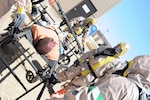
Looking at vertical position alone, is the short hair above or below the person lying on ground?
above

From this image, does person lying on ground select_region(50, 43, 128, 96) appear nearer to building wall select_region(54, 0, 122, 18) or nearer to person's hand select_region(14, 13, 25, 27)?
person's hand select_region(14, 13, 25, 27)

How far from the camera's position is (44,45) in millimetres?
5328

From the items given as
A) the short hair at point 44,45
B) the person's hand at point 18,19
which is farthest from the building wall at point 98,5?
the person's hand at point 18,19

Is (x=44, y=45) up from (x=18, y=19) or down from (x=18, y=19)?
down

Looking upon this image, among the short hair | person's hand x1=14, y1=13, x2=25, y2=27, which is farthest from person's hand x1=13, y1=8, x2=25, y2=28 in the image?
the short hair

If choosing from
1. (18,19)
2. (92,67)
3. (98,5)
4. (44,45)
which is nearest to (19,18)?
(18,19)

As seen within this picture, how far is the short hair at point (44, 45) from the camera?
532 cm

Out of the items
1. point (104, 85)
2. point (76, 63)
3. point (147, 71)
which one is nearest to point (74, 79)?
point (76, 63)

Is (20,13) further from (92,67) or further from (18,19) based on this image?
(92,67)

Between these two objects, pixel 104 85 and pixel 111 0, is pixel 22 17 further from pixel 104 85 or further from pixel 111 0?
pixel 111 0

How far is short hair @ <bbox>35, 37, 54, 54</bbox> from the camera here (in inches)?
209

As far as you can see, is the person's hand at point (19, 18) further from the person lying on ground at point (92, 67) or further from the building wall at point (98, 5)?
the building wall at point (98, 5)

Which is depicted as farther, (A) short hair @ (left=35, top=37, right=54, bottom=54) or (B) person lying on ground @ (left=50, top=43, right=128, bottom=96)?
(B) person lying on ground @ (left=50, top=43, right=128, bottom=96)

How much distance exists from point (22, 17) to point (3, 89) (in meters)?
1.35
